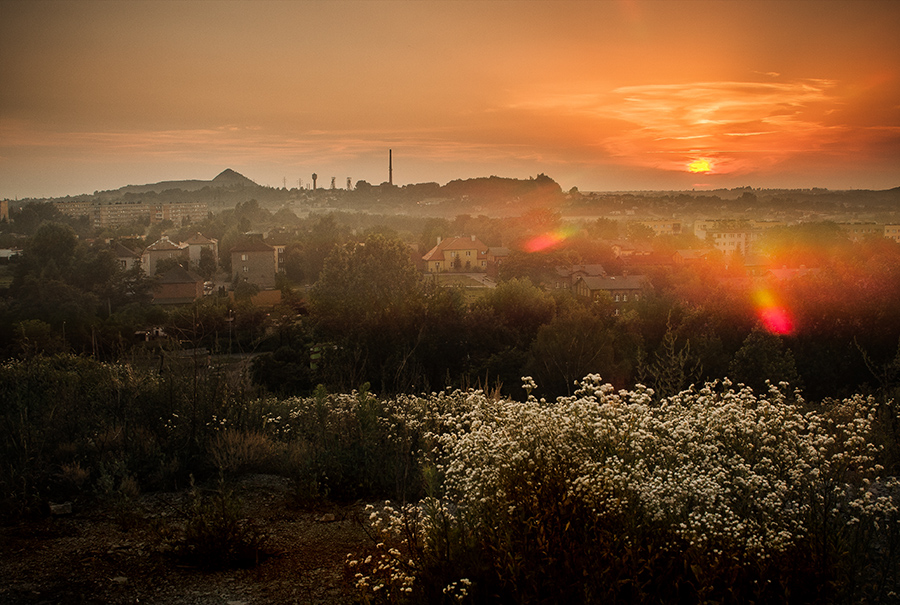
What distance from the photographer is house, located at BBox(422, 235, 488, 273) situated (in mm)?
56534

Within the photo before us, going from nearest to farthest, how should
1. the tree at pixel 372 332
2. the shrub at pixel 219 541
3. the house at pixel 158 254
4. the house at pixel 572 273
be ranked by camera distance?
the shrub at pixel 219 541
the tree at pixel 372 332
the house at pixel 572 273
the house at pixel 158 254

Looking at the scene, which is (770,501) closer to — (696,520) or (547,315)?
(696,520)

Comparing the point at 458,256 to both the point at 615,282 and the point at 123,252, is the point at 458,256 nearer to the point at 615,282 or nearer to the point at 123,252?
the point at 615,282

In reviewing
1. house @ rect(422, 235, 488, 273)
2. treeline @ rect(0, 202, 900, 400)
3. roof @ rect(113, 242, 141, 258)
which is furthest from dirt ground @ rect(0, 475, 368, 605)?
house @ rect(422, 235, 488, 273)

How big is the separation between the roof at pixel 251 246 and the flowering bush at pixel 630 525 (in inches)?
1936

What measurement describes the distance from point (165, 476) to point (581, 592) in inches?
133

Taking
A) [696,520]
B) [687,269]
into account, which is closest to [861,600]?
[696,520]

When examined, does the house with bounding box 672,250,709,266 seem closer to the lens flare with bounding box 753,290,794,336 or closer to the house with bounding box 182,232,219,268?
the lens flare with bounding box 753,290,794,336

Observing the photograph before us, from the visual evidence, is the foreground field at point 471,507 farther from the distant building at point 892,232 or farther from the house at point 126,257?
the house at point 126,257

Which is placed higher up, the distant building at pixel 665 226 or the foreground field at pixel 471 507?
the distant building at pixel 665 226

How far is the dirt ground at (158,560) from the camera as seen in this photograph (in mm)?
3254

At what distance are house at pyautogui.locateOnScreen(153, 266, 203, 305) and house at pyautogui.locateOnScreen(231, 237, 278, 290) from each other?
6747mm

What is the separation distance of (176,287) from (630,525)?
4101 cm

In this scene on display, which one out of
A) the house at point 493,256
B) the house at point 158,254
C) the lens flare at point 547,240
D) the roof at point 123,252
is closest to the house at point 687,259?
the lens flare at point 547,240
